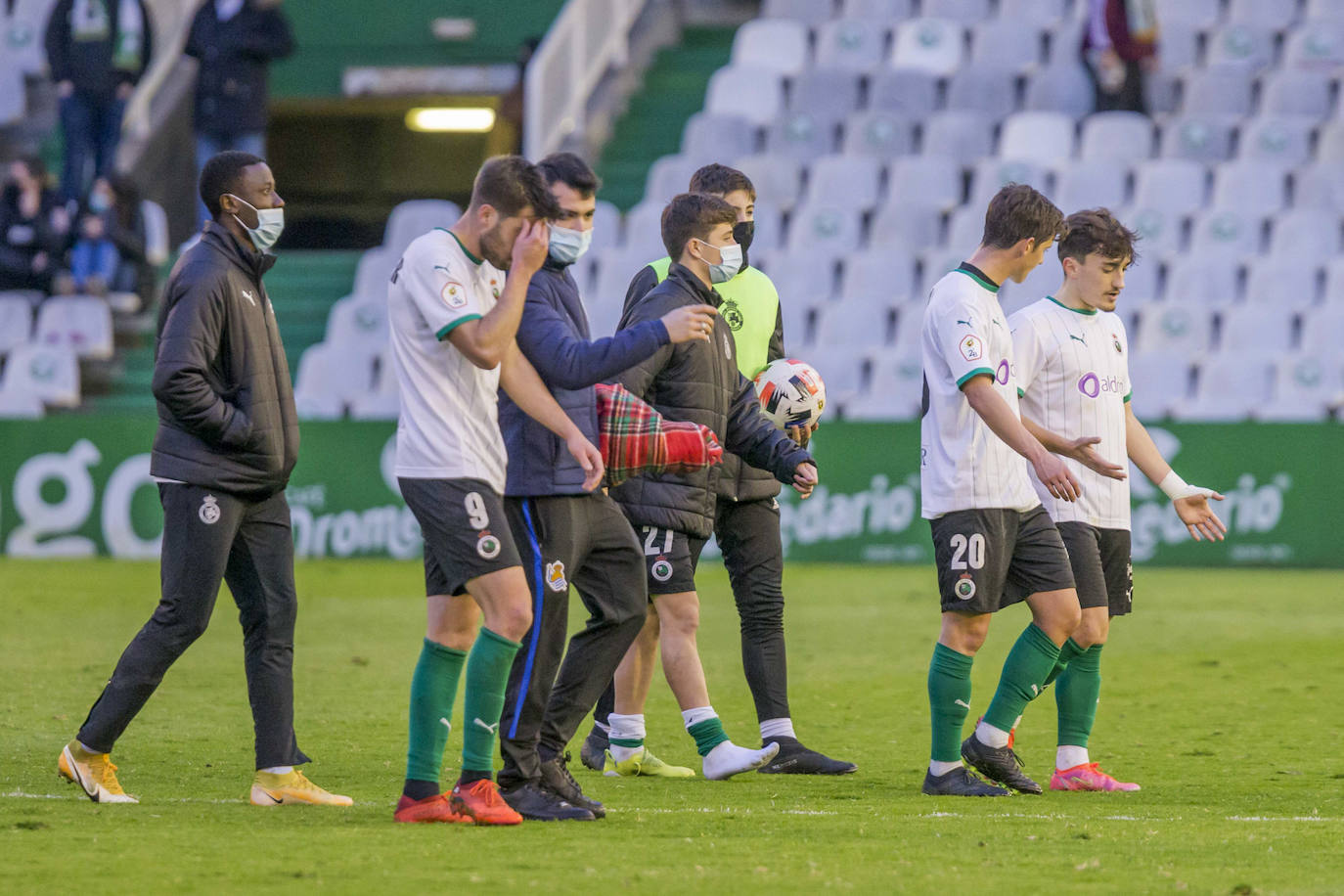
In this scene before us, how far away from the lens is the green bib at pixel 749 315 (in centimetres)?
707

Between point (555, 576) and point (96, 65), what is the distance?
1446 cm

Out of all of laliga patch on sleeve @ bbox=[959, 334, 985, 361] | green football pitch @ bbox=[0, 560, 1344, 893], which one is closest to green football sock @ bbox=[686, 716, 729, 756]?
green football pitch @ bbox=[0, 560, 1344, 893]

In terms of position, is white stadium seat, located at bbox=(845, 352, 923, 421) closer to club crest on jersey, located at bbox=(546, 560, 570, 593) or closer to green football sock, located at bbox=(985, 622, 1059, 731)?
green football sock, located at bbox=(985, 622, 1059, 731)

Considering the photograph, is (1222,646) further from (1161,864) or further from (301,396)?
(301,396)

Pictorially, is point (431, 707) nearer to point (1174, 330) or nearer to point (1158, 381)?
point (1158, 381)

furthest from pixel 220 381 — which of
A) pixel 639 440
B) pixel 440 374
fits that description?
pixel 639 440

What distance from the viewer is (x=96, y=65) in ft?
59.7

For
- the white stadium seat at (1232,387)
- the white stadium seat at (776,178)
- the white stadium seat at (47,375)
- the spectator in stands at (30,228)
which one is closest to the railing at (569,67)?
the white stadium seat at (776,178)

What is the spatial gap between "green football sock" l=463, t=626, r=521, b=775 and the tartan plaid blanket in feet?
2.23

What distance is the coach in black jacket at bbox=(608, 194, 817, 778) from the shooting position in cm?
631

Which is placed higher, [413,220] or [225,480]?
[413,220]

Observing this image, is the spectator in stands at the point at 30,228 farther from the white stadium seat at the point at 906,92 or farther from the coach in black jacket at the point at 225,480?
the coach in black jacket at the point at 225,480

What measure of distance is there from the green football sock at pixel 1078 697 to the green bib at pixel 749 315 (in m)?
1.63

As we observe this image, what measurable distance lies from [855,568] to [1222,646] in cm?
532
